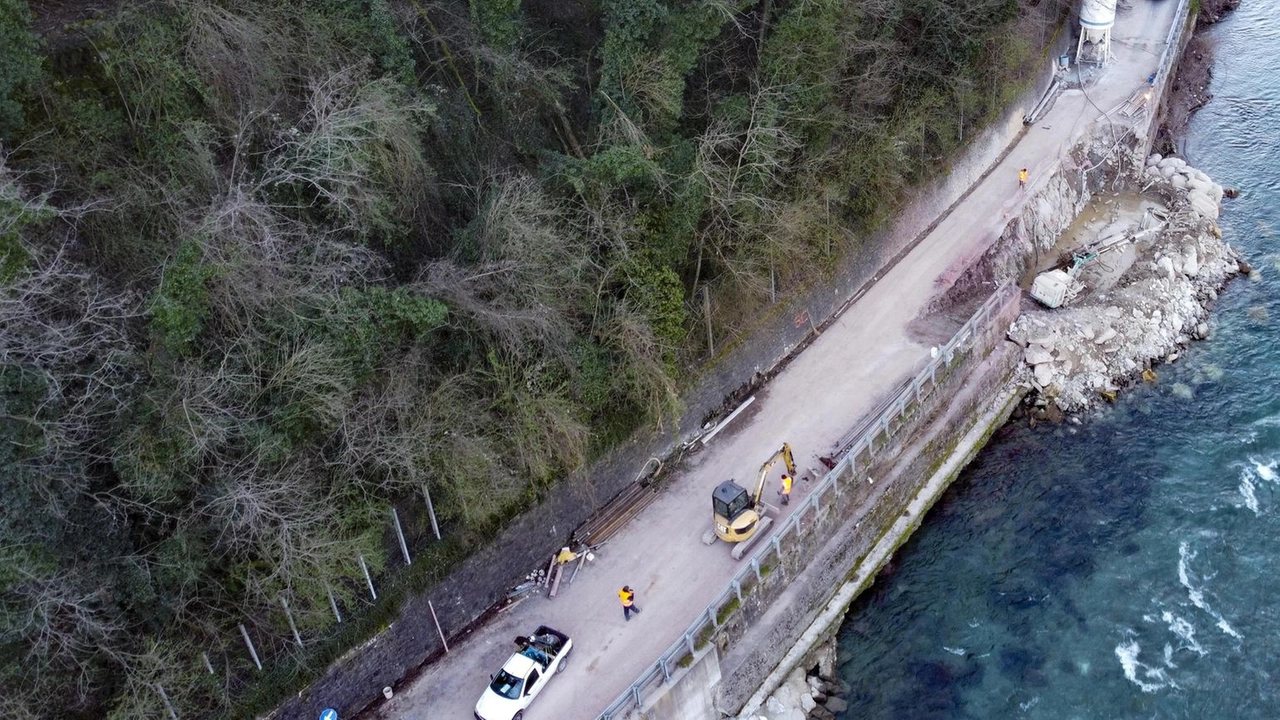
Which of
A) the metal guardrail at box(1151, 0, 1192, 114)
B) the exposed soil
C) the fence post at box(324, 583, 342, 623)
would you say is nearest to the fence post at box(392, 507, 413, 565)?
the fence post at box(324, 583, 342, 623)

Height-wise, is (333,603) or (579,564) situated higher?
(333,603)

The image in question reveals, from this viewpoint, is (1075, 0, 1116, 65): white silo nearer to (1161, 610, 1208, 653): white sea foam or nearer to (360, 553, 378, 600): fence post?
(1161, 610, 1208, 653): white sea foam

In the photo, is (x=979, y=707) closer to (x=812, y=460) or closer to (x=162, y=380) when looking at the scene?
(x=812, y=460)

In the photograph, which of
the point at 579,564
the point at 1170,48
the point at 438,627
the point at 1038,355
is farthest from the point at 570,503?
the point at 1170,48

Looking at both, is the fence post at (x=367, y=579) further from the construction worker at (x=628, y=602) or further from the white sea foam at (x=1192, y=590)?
the white sea foam at (x=1192, y=590)

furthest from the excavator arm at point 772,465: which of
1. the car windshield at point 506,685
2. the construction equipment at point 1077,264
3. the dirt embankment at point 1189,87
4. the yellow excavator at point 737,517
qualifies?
the dirt embankment at point 1189,87

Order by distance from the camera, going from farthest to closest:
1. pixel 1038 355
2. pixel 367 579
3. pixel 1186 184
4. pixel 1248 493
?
pixel 1186 184, pixel 1038 355, pixel 1248 493, pixel 367 579

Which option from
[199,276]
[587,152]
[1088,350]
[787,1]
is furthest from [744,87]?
[199,276]

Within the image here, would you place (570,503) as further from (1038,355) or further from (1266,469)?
(1266,469)
